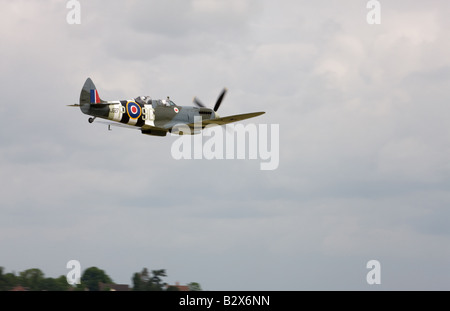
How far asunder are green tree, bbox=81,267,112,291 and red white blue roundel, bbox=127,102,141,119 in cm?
8434

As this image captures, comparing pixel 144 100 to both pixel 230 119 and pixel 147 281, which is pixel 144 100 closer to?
pixel 230 119

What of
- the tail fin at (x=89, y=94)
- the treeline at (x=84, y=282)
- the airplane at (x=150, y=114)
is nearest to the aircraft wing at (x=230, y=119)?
the airplane at (x=150, y=114)

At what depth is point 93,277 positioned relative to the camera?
5128 inches

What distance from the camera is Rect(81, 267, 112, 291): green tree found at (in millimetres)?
128125

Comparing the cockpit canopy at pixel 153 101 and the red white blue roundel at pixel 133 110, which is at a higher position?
the cockpit canopy at pixel 153 101

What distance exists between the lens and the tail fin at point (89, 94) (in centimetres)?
4656

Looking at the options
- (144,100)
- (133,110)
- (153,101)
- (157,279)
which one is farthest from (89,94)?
(157,279)

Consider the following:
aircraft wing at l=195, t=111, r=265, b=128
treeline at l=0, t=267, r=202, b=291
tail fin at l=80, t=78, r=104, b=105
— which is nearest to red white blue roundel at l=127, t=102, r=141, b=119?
tail fin at l=80, t=78, r=104, b=105

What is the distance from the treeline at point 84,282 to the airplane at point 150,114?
62.7 meters

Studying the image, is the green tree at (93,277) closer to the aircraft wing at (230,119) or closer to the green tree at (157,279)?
the green tree at (157,279)

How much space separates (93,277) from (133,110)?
285ft

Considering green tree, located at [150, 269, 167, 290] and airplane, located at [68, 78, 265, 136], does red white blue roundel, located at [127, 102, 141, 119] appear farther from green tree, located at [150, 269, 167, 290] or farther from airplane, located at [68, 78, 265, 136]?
green tree, located at [150, 269, 167, 290]

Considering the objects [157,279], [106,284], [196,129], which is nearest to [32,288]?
[106,284]
